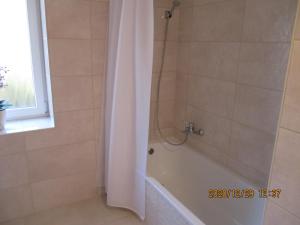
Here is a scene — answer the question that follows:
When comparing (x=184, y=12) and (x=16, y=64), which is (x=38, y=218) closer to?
(x=16, y=64)

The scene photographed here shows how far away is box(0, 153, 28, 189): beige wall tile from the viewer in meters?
1.80

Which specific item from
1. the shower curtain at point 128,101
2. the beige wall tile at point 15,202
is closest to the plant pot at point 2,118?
the beige wall tile at point 15,202

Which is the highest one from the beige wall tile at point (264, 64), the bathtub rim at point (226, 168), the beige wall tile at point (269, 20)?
the beige wall tile at point (269, 20)

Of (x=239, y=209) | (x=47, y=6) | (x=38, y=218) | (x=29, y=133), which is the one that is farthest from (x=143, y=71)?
(x=38, y=218)

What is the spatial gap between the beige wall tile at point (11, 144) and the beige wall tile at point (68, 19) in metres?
0.76

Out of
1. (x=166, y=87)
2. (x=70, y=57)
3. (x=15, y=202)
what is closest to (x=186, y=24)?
(x=166, y=87)

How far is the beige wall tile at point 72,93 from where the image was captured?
1850 millimetres

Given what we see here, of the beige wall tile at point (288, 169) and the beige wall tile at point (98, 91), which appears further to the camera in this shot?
the beige wall tile at point (98, 91)

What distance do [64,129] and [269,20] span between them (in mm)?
1614

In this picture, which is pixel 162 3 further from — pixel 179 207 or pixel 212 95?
pixel 179 207

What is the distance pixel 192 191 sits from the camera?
2.19m

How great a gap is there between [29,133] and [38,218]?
696 millimetres

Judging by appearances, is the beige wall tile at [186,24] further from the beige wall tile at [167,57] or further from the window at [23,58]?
the window at [23,58]

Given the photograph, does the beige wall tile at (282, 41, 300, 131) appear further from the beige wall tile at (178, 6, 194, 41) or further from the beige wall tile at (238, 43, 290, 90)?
the beige wall tile at (178, 6, 194, 41)
